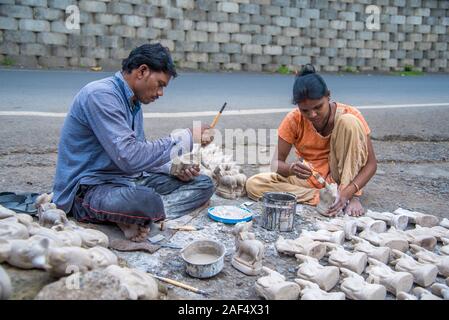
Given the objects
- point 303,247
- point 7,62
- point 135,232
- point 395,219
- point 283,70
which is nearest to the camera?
point 303,247

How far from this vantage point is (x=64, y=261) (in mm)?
1942

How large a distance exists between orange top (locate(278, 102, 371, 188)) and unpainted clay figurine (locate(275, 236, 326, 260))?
39.9 inches

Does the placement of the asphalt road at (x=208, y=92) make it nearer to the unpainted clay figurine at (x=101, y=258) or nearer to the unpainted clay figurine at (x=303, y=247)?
the unpainted clay figurine at (x=303, y=247)

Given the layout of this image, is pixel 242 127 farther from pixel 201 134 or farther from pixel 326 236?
pixel 326 236

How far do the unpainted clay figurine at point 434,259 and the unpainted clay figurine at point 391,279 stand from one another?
11.6 inches

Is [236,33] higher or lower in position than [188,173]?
higher

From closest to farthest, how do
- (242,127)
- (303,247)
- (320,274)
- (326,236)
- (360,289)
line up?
(360,289), (320,274), (303,247), (326,236), (242,127)

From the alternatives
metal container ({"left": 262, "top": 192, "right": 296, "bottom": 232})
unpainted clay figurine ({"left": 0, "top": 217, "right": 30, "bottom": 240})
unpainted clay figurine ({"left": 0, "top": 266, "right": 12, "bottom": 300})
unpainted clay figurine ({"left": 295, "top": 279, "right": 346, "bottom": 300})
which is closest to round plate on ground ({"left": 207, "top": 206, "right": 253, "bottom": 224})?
metal container ({"left": 262, "top": 192, "right": 296, "bottom": 232})

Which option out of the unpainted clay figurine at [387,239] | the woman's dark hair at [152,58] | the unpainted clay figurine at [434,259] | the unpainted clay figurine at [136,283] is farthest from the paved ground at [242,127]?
the woman's dark hair at [152,58]

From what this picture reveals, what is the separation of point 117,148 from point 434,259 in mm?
1902

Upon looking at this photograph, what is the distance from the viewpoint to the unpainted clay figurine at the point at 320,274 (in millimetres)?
2410

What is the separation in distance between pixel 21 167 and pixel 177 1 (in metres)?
9.31

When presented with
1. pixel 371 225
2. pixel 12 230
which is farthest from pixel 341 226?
pixel 12 230

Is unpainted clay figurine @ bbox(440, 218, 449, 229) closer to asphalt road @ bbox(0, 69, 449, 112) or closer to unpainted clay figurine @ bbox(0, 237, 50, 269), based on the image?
unpainted clay figurine @ bbox(0, 237, 50, 269)
